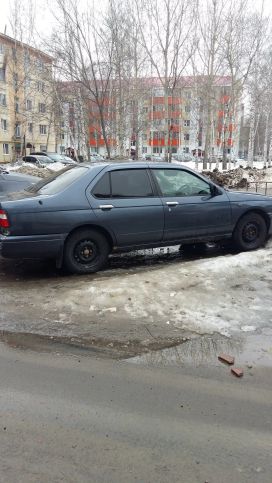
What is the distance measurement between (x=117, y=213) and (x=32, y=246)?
1.26m

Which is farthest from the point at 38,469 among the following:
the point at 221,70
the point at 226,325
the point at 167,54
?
the point at 221,70

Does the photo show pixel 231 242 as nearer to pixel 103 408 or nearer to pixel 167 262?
pixel 167 262

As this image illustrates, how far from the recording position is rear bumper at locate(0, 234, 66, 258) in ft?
18.1

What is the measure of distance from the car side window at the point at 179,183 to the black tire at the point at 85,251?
49.9 inches

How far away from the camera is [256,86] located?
34.1 m

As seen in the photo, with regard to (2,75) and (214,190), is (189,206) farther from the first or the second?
(2,75)

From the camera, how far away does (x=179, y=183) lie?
6707mm

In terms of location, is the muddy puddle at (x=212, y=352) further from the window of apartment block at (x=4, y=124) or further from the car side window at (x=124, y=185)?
the window of apartment block at (x=4, y=124)

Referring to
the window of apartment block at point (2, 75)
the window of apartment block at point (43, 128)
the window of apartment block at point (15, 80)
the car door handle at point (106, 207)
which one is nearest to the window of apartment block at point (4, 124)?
the window of apartment block at point (2, 75)

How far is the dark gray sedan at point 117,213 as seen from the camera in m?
5.59

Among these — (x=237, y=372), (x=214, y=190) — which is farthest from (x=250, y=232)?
(x=237, y=372)

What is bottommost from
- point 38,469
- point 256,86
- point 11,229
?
point 38,469

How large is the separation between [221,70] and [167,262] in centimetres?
2859

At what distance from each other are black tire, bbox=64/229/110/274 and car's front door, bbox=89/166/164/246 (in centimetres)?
22
